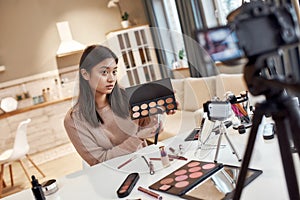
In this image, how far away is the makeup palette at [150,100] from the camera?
122 cm

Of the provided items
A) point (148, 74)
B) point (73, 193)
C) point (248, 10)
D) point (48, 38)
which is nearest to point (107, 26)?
point (48, 38)

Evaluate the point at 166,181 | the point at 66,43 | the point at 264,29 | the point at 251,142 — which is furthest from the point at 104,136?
the point at 66,43

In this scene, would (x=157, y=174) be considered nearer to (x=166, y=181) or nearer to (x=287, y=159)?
(x=166, y=181)

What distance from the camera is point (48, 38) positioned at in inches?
196

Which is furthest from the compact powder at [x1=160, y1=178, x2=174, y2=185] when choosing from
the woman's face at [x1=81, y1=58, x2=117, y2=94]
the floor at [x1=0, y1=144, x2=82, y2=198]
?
the floor at [x1=0, y1=144, x2=82, y2=198]

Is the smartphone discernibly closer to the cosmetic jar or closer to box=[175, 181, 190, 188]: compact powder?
box=[175, 181, 190, 188]: compact powder

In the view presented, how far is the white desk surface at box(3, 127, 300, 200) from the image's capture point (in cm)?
92

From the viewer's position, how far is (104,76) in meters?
1.28

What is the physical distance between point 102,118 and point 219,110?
1.83 feet

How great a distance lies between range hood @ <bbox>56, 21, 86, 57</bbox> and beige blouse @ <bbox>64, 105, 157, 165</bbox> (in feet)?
11.4

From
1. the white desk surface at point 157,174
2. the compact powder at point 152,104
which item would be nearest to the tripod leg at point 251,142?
the white desk surface at point 157,174

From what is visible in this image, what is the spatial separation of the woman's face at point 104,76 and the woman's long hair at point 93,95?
0.05 feet

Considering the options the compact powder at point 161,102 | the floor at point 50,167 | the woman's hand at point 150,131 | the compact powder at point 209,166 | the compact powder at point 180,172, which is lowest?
the floor at point 50,167

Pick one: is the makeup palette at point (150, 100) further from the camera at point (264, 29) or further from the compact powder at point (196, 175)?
the camera at point (264, 29)
